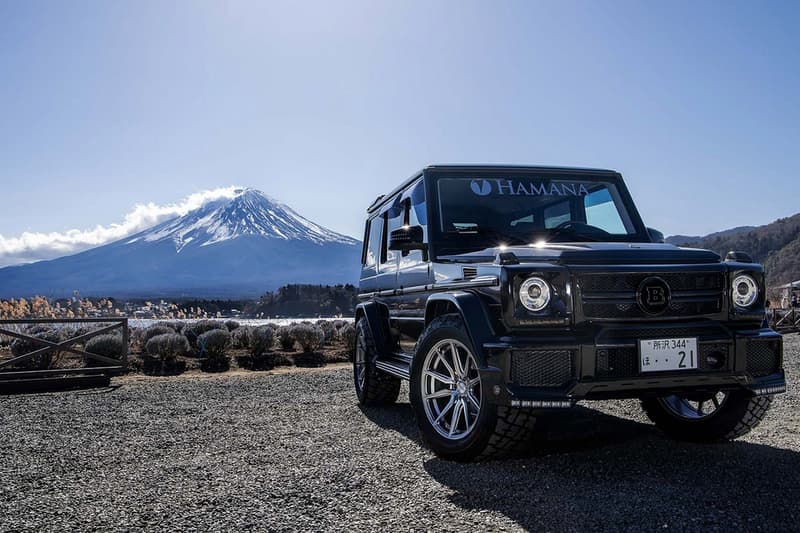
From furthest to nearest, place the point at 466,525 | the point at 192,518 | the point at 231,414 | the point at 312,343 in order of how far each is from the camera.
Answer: the point at 312,343
the point at 231,414
the point at 192,518
the point at 466,525

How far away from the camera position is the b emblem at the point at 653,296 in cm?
353

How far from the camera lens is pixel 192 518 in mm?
3041

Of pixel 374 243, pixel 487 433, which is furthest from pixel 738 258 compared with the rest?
pixel 374 243

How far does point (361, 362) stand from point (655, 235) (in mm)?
3328

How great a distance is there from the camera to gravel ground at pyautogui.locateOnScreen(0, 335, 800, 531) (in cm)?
294

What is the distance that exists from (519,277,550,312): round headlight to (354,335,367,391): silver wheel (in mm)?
3231

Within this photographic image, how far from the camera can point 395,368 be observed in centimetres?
520

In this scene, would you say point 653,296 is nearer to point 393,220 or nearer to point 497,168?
point 497,168

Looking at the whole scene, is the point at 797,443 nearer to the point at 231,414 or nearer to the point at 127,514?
the point at 127,514

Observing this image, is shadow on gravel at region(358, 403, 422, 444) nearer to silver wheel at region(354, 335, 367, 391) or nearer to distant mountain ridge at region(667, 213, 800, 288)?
silver wheel at region(354, 335, 367, 391)

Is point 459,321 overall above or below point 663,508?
above

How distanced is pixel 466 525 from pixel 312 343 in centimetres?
1169

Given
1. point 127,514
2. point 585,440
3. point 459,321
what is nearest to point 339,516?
point 127,514

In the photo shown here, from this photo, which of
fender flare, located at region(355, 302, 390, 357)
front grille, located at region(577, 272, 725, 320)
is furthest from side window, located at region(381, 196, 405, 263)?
front grille, located at region(577, 272, 725, 320)
